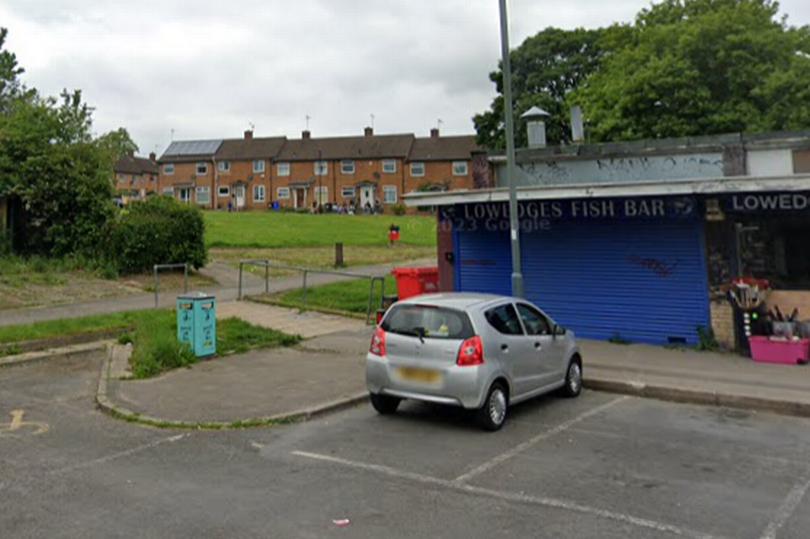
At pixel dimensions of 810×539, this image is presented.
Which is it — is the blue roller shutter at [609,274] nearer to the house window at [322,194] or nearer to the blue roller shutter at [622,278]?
the blue roller shutter at [622,278]

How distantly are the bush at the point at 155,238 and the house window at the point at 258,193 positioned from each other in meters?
45.4

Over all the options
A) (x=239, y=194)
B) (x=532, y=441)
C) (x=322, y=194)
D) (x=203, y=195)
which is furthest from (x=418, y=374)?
(x=203, y=195)

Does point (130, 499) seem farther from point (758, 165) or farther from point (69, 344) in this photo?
point (758, 165)

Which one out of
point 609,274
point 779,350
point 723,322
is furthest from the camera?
point 609,274

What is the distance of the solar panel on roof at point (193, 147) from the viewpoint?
6881 centimetres

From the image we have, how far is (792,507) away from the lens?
4680 mm

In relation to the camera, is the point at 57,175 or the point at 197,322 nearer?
the point at 197,322

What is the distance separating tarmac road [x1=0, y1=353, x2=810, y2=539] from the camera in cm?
432

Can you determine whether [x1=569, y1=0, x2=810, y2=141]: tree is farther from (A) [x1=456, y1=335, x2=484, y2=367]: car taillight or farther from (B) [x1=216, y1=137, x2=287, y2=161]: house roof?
(B) [x1=216, y1=137, x2=287, y2=161]: house roof

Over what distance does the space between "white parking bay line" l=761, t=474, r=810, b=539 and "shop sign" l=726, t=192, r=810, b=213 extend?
240 inches

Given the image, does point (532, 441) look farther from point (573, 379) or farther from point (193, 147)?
point (193, 147)

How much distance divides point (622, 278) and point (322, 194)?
54613mm

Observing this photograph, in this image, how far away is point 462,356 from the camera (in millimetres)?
6629

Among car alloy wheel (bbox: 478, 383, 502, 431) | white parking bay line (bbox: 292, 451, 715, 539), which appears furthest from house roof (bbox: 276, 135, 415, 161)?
white parking bay line (bbox: 292, 451, 715, 539)
